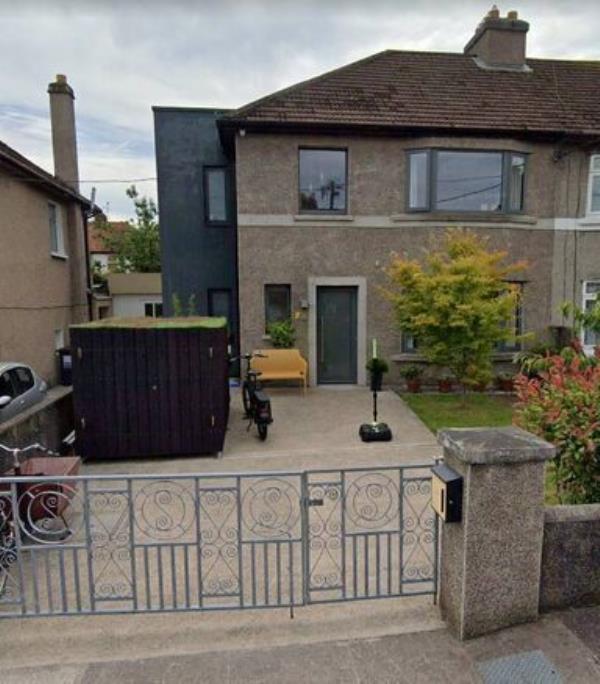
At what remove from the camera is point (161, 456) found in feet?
23.3

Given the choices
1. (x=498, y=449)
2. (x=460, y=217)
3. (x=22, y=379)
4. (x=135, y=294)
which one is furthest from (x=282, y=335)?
(x=135, y=294)

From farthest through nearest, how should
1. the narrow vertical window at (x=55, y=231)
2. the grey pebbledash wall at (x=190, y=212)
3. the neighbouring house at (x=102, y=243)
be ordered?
the neighbouring house at (x=102, y=243), the narrow vertical window at (x=55, y=231), the grey pebbledash wall at (x=190, y=212)

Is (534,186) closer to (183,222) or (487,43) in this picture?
(487,43)

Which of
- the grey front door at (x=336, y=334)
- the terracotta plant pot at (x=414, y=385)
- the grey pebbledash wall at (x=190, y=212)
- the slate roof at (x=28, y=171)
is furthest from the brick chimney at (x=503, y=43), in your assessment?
the slate roof at (x=28, y=171)

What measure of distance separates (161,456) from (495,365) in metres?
8.50

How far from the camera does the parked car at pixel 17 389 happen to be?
6.96 m

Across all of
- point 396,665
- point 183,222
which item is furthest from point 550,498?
point 183,222

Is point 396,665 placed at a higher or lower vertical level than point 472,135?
lower

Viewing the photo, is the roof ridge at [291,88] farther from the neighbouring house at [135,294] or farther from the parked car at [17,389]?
the neighbouring house at [135,294]

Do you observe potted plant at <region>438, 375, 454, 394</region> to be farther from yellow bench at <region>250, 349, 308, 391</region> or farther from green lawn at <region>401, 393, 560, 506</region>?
yellow bench at <region>250, 349, 308, 391</region>

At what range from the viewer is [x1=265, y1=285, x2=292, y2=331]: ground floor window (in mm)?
11414

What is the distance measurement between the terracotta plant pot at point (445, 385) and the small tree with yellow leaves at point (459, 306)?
163 cm

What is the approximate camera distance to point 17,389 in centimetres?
738

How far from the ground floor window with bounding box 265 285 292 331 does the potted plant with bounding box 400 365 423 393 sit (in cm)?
315
